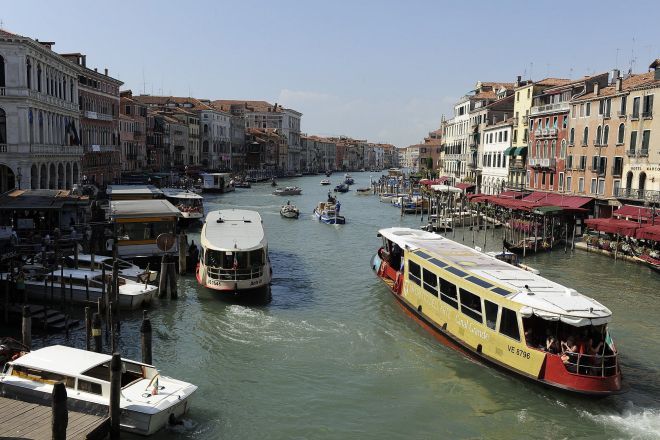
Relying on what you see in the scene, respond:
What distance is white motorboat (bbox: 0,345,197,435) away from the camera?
10.2 meters

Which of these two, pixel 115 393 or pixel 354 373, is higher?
pixel 115 393

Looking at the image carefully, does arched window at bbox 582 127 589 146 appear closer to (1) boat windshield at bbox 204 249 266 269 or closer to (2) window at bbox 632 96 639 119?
(2) window at bbox 632 96 639 119

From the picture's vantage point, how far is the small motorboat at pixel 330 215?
41.7m

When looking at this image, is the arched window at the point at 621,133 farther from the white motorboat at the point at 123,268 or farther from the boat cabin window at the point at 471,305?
the white motorboat at the point at 123,268

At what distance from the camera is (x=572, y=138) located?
3756 centimetres

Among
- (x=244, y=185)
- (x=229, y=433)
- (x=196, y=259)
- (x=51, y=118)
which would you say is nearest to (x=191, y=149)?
(x=244, y=185)

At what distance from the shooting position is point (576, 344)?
11.6 metres

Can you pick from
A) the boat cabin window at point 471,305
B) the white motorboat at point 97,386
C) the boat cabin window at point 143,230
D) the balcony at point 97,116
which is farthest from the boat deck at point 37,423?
the balcony at point 97,116

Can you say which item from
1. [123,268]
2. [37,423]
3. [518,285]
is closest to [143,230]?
[123,268]

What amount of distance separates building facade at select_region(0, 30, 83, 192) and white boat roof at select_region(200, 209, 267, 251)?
13.0 metres

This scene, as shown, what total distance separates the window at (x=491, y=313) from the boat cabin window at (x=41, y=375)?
8318 mm

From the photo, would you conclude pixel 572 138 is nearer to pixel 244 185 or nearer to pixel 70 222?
pixel 70 222

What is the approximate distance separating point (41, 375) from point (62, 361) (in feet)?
1.31

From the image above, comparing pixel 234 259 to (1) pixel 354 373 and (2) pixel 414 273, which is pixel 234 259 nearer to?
(2) pixel 414 273
